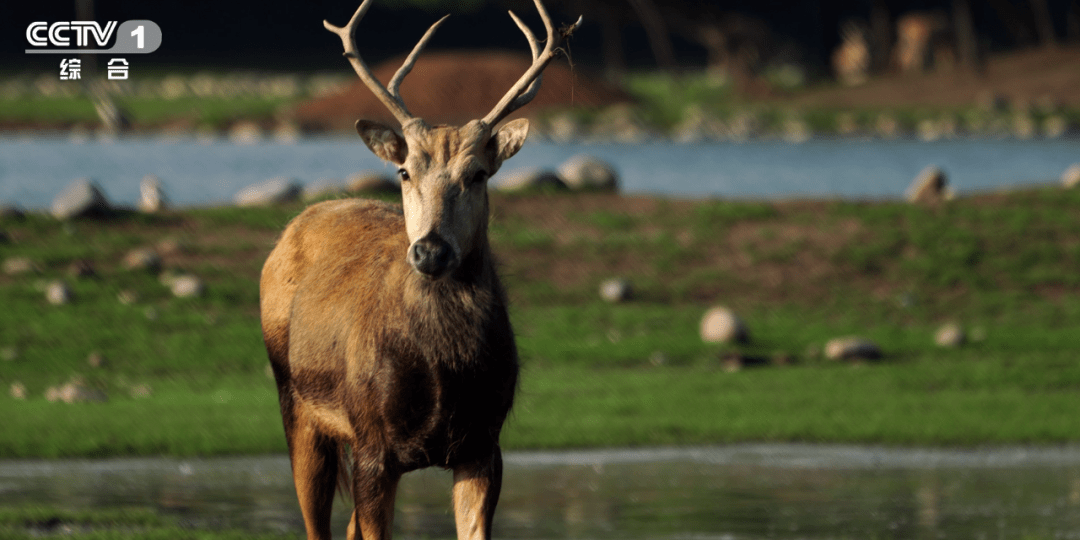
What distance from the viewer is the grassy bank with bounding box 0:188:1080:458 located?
12539mm

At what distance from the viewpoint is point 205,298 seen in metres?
16.7

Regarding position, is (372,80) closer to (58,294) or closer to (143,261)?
(58,294)

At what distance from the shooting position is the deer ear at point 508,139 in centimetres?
610

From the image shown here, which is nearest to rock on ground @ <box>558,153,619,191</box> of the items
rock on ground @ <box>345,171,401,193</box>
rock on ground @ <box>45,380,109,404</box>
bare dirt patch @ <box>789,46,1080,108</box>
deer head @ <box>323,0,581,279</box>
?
rock on ground @ <box>345,171,401,193</box>

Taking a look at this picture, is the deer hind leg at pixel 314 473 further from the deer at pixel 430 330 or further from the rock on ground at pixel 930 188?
the rock on ground at pixel 930 188

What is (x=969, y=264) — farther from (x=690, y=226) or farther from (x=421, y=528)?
(x=421, y=528)

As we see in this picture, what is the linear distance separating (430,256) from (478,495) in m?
1.17

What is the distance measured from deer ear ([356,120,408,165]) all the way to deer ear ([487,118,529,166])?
360 millimetres

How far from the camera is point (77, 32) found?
18766 mm

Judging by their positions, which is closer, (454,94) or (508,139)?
(508,139)

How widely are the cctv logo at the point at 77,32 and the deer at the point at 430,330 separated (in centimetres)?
1084

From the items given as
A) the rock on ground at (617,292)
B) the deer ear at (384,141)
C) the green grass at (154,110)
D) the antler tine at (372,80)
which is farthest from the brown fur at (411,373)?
the green grass at (154,110)

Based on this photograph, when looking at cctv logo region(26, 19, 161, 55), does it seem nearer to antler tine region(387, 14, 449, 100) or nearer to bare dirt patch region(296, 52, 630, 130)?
bare dirt patch region(296, 52, 630, 130)

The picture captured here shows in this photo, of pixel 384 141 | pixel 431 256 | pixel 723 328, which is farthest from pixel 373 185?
pixel 431 256
